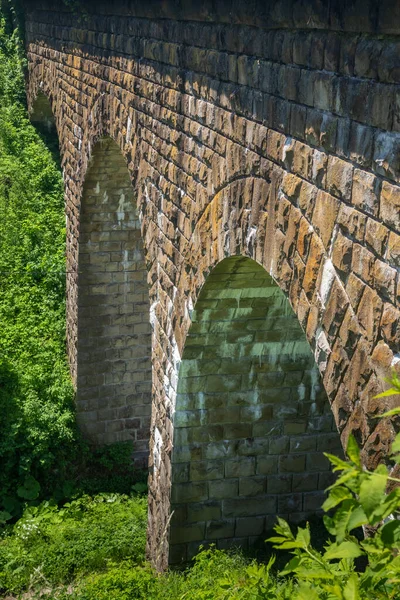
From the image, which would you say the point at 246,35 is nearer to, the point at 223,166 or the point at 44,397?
the point at 223,166

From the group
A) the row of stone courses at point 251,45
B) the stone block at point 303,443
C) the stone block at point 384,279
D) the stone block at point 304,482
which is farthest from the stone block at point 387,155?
the stone block at point 304,482

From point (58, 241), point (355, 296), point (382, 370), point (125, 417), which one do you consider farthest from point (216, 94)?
point (58, 241)

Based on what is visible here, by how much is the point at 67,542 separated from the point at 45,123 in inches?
412

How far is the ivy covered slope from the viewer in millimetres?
9602

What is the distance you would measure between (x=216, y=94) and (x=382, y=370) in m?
2.52

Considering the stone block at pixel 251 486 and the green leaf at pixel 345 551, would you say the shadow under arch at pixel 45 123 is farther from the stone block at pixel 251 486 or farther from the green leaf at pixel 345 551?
the green leaf at pixel 345 551

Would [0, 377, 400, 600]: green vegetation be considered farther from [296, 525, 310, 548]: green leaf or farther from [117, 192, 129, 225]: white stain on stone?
[117, 192, 129, 225]: white stain on stone

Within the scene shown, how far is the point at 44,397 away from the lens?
10445 mm

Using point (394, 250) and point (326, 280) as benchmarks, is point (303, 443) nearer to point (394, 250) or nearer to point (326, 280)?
point (326, 280)

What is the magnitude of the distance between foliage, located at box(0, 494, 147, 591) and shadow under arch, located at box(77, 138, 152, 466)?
1.64 metres

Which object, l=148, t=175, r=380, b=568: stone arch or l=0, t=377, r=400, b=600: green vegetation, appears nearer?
l=0, t=377, r=400, b=600: green vegetation

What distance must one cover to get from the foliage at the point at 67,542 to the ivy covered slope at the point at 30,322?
586 mm

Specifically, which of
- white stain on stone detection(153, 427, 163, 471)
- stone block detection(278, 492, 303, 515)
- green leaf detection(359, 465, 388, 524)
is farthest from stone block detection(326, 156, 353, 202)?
stone block detection(278, 492, 303, 515)

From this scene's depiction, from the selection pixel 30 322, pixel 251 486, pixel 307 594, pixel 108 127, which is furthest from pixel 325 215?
pixel 30 322
